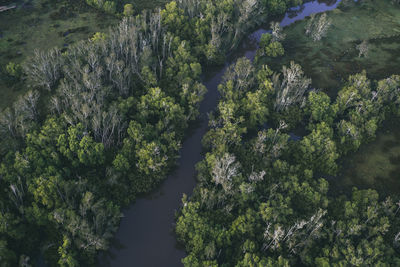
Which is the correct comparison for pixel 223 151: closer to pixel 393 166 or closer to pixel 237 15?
pixel 393 166

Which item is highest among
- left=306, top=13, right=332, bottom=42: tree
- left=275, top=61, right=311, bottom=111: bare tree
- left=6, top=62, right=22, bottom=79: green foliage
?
left=6, top=62, right=22, bottom=79: green foliage

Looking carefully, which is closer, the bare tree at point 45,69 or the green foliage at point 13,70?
→ the bare tree at point 45,69

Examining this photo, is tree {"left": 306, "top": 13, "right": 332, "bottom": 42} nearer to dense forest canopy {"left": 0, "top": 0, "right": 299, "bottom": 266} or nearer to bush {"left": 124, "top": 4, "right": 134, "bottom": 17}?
dense forest canopy {"left": 0, "top": 0, "right": 299, "bottom": 266}

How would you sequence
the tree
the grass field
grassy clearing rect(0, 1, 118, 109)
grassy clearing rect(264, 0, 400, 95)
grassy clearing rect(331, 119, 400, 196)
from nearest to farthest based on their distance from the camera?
1. grassy clearing rect(331, 119, 400, 196)
2. grassy clearing rect(0, 1, 118, 109)
3. the grass field
4. grassy clearing rect(264, 0, 400, 95)
5. the tree

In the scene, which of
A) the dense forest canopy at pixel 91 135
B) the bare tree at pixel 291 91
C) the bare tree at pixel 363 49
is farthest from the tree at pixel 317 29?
the dense forest canopy at pixel 91 135

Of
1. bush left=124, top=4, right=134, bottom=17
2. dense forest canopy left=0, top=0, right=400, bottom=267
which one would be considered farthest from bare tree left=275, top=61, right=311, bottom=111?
bush left=124, top=4, right=134, bottom=17

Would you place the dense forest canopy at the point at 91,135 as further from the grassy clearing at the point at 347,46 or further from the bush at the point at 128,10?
the grassy clearing at the point at 347,46

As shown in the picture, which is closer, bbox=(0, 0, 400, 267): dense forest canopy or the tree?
bbox=(0, 0, 400, 267): dense forest canopy

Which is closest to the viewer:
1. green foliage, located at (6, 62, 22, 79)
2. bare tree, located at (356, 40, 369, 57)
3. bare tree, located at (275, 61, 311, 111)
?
bare tree, located at (275, 61, 311, 111)
